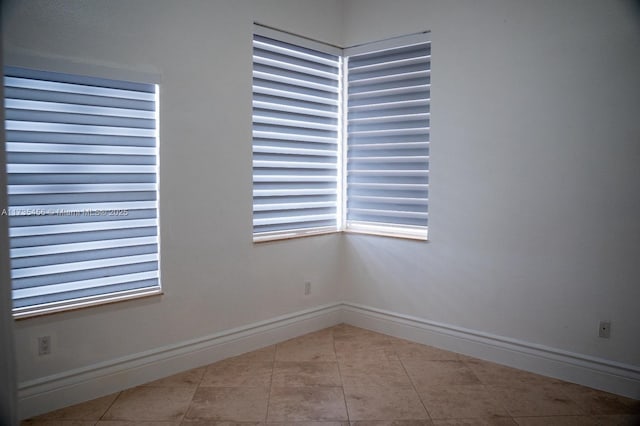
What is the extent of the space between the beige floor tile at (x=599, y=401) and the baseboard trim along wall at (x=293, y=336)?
6cm

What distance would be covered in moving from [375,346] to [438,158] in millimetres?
1538

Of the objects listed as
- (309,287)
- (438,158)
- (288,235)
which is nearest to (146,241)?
(288,235)

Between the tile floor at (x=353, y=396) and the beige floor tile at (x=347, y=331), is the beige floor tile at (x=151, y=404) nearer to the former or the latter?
the tile floor at (x=353, y=396)

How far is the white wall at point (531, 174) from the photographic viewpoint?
304 centimetres

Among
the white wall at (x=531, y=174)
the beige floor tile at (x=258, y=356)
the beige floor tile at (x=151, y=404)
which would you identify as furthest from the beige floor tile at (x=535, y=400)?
the beige floor tile at (x=151, y=404)

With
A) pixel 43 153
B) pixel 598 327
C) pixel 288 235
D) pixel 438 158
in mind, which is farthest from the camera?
pixel 288 235

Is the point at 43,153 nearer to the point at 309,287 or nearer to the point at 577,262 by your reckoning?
the point at 309,287

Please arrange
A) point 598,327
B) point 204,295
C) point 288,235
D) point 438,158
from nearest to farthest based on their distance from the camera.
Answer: point 598,327, point 204,295, point 438,158, point 288,235

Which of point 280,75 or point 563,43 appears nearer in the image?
point 563,43

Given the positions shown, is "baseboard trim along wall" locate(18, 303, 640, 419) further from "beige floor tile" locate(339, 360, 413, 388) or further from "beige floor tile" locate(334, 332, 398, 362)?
"beige floor tile" locate(339, 360, 413, 388)

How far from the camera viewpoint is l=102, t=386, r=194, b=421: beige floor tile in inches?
109

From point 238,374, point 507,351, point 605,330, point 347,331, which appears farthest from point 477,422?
point 347,331

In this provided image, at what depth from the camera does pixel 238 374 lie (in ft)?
11.1

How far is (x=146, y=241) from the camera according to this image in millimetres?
3182
